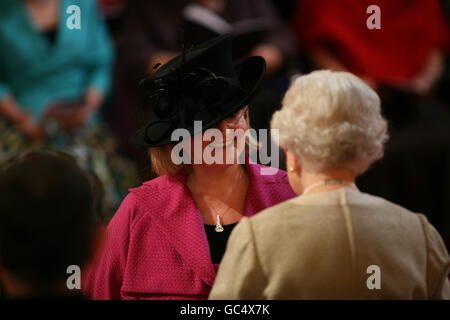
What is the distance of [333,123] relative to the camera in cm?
114

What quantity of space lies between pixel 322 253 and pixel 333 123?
0.24 metres

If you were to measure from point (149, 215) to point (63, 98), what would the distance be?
51.4 inches

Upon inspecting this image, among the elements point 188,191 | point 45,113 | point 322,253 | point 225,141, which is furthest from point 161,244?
point 45,113

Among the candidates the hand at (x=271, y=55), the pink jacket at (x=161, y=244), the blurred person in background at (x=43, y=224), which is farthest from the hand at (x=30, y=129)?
the blurred person in background at (x=43, y=224)

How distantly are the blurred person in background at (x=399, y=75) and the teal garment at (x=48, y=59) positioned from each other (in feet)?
3.08

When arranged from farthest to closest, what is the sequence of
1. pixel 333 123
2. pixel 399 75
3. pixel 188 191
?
pixel 399 75
pixel 188 191
pixel 333 123

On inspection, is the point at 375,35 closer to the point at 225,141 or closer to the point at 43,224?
the point at 225,141

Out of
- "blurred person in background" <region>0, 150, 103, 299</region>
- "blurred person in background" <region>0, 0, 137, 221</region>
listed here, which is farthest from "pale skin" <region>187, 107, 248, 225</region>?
"blurred person in background" <region>0, 0, 137, 221</region>

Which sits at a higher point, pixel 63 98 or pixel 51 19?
pixel 51 19

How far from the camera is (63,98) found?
8.17ft

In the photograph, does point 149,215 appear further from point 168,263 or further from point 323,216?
point 323,216

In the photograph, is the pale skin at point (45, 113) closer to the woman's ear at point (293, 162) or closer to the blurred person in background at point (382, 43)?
the blurred person in background at point (382, 43)
